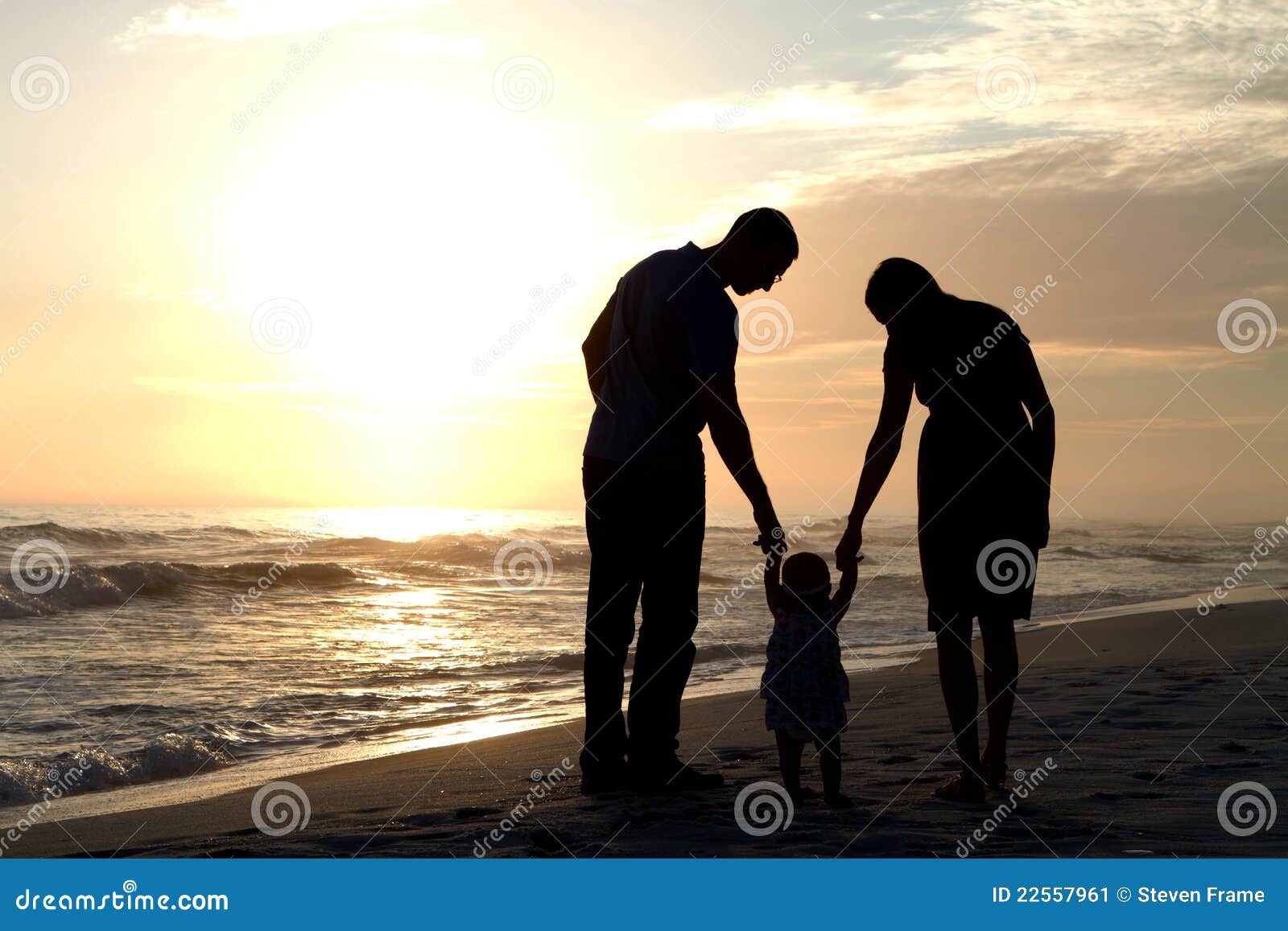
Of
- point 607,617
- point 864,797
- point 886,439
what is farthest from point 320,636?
point 886,439

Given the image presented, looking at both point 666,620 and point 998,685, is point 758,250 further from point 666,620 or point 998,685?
point 998,685

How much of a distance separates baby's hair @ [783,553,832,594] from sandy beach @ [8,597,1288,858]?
2.21 feet

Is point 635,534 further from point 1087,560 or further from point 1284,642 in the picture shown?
point 1087,560

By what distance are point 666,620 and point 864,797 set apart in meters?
0.85

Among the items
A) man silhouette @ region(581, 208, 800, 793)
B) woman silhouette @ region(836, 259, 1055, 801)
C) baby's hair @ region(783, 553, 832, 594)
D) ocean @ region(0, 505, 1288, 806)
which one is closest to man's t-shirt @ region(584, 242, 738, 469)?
man silhouette @ region(581, 208, 800, 793)

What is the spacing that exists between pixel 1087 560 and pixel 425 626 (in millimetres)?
16743

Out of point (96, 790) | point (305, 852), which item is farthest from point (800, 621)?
point (96, 790)

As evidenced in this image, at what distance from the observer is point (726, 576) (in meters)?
20.5

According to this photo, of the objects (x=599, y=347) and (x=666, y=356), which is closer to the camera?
(x=666, y=356)

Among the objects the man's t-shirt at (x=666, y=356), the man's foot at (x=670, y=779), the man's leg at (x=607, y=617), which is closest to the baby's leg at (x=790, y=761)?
the man's foot at (x=670, y=779)

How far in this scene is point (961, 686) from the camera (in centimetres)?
332

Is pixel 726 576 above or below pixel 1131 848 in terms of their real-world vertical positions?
below

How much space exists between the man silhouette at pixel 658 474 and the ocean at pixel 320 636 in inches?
A: 98.6

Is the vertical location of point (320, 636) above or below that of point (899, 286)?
below
